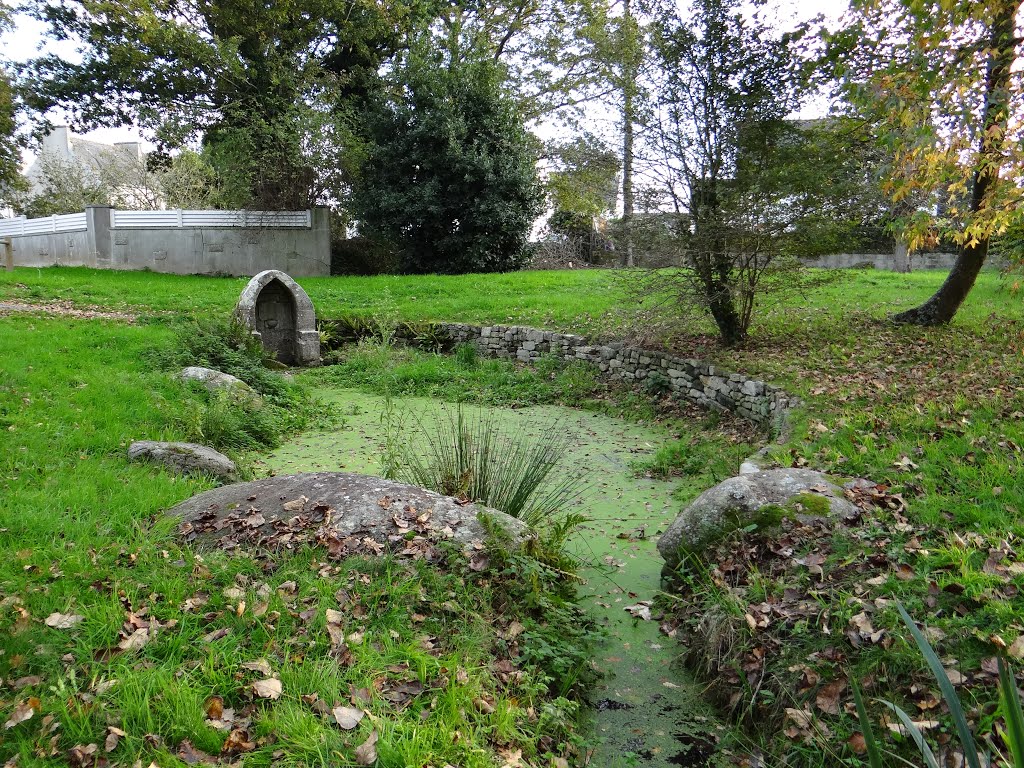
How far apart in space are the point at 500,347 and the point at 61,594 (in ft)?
24.8

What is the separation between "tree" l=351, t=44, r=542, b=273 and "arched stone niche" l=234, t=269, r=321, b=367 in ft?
20.2

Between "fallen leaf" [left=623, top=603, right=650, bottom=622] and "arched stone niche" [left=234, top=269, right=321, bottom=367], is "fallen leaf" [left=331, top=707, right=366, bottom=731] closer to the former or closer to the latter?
"fallen leaf" [left=623, top=603, right=650, bottom=622]

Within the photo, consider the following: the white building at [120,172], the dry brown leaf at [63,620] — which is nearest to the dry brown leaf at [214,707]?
the dry brown leaf at [63,620]

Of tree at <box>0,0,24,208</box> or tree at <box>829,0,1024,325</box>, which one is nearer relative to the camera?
tree at <box>829,0,1024,325</box>

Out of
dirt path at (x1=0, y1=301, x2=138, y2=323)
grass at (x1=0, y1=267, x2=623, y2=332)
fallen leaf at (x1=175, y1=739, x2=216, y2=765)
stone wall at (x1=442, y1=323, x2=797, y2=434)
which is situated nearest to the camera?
fallen leaf at (x1=175, y1=739, x2=216, y2=765)

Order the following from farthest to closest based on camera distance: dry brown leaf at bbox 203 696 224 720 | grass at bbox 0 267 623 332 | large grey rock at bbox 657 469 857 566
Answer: grass at bbox 0 267 623 332 → large grey rock at bbox 657 469 857 566 → dry brown leaf at bbox 203 696 224 720

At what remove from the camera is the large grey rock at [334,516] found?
11.5 ft

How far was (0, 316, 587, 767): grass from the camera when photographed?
224 centimetres

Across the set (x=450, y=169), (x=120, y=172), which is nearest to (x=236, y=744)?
(x=450, y=169)

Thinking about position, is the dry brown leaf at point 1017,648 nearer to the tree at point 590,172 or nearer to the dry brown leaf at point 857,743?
the dry brown leaf at point 857,743

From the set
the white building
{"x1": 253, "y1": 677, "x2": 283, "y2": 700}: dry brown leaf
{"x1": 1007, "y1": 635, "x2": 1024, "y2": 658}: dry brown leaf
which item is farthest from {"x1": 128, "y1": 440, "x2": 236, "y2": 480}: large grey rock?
the white building

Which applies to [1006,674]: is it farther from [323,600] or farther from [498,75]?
[498,75]

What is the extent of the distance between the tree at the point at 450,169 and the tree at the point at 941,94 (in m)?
10.2

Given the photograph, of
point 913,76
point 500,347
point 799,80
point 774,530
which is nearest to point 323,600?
point 774,530
